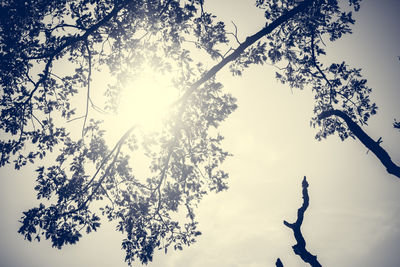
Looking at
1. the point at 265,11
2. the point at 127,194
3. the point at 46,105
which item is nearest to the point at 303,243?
the point at 127,194

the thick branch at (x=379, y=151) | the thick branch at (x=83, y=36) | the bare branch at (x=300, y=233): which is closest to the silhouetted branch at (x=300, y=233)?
the bare branch at (x=300, y=233)

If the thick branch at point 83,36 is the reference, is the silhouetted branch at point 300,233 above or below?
below

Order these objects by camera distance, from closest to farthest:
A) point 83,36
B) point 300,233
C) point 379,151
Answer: point 379,151 < point 300,233 < point 83,36

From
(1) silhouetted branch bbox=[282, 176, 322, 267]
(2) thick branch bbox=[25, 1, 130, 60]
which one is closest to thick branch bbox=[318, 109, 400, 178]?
(1) silhouetted branch bbox=[282, 176, 322, 267]

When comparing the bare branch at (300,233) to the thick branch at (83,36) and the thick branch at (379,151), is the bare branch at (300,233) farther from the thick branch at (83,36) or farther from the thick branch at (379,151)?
the thick branch at (83,36)

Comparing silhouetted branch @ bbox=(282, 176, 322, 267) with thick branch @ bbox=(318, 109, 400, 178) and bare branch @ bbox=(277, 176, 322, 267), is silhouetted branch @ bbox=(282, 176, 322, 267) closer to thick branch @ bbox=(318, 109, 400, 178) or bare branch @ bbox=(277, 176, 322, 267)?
bare branch @ bbox=(277, 176, 322, 267)

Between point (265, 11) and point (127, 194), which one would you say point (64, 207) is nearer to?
point (127, 194)

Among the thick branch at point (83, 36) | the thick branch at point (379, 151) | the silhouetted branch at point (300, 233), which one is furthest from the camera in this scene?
the thick branch at point (83, 36)

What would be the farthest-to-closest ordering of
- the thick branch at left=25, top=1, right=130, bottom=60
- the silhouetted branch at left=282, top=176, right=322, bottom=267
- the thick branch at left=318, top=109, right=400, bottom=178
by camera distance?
the thick branch at left=25, top=1, right=130, bottom=60 → the silhouetted branch at left=282, top=176, right=322, bottom=267 → the thick branch at left=318, top=109, right=400, bottom=178

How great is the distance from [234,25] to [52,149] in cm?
958

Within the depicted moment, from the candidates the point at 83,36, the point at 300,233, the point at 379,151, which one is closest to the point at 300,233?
the point at 300,233

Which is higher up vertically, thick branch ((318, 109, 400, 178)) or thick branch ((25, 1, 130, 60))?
thick branch ((25, 1, 130, 60))

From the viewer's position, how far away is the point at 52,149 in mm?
10070

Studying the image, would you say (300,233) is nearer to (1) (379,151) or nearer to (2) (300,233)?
(2) (300,233)
